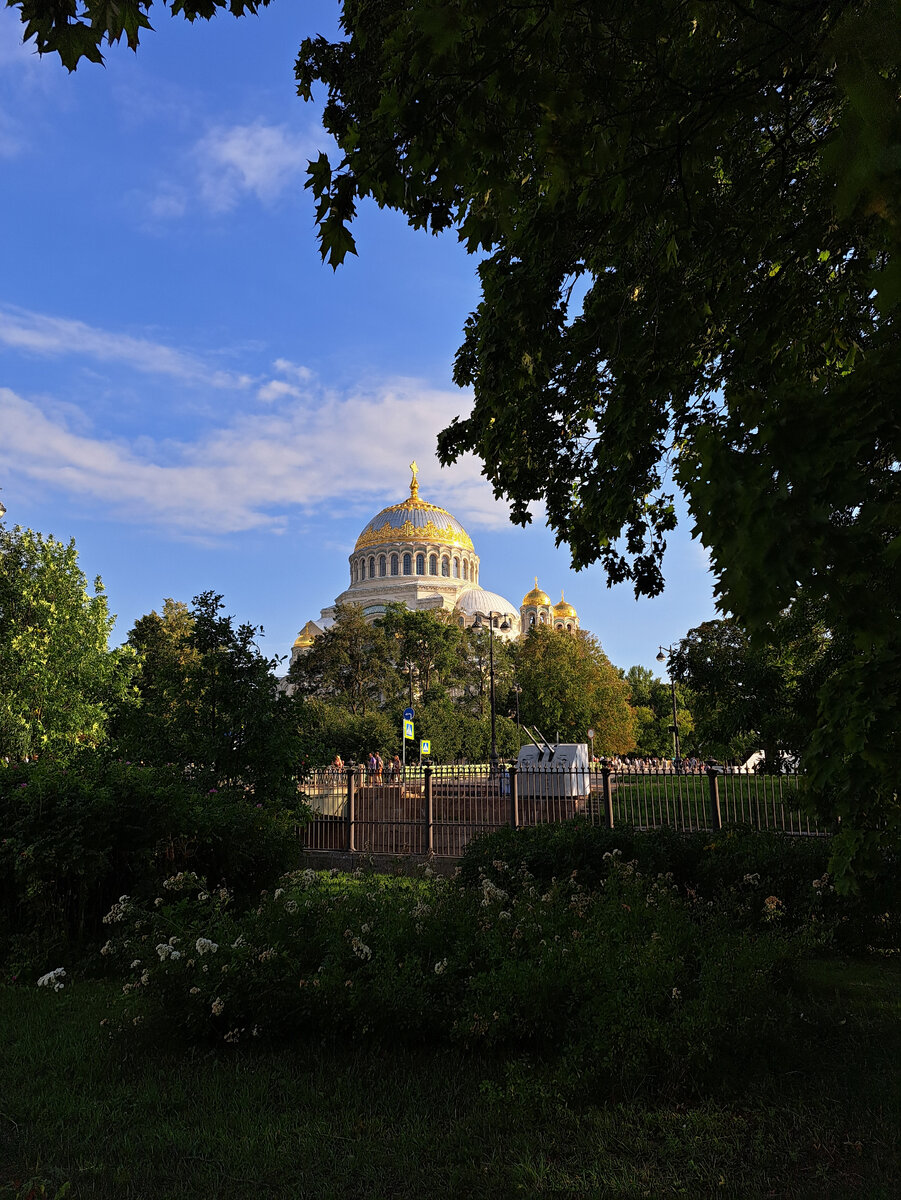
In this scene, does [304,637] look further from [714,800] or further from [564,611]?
[714,800]

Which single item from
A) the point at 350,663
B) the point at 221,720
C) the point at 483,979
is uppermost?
the point at 350,663

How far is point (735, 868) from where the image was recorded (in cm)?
865

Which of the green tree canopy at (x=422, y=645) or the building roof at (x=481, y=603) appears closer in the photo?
the green tree canopy at (x=422, y=645)

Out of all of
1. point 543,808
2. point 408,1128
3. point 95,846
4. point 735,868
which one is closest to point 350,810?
point 543,808

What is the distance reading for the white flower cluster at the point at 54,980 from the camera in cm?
667

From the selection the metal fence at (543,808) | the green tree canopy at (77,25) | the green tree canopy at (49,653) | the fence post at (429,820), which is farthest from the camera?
the green tree canopy at (49,653)

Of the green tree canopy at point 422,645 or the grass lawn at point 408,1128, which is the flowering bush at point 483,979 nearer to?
the grass lawn at point 408,1128

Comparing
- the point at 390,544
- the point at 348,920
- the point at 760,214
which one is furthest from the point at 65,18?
the point at 390,544

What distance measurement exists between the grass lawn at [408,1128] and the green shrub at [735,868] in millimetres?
2376

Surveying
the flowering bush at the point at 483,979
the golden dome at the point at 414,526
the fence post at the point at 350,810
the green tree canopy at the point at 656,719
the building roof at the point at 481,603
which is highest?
the golden dome at the point at 414,526

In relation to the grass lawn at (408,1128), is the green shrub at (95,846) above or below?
above

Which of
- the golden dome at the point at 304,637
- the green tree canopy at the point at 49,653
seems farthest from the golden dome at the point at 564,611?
the green tree canopy at the point at 49,653

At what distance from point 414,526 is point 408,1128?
319 feet

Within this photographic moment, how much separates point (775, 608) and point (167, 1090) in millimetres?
4609
